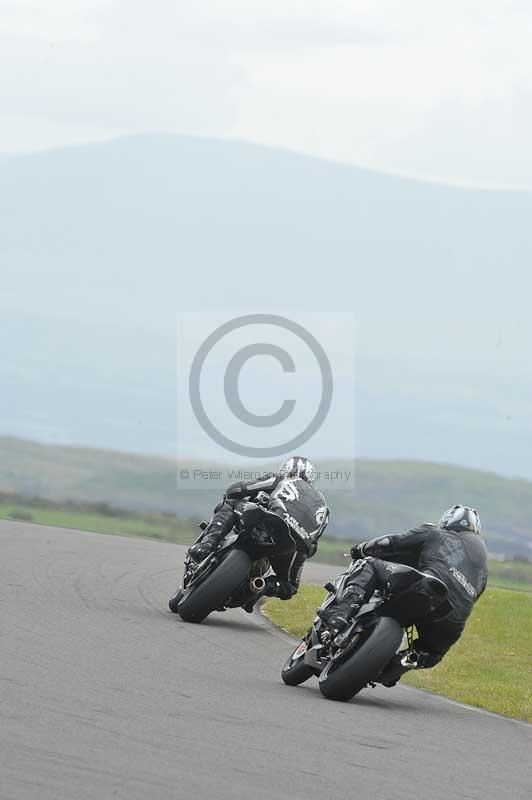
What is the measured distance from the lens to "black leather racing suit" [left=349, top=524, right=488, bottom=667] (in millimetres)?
10719

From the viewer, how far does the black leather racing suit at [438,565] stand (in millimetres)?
10719

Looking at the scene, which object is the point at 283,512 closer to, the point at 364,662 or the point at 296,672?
the point at 296,672

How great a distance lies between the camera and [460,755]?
8.93 metres

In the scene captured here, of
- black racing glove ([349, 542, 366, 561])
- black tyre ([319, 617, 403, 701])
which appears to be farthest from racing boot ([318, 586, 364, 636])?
black racing glove ([349, 542, 366, 561])

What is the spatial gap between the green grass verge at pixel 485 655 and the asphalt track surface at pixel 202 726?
20.0 inches

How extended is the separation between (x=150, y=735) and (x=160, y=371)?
7182 inches

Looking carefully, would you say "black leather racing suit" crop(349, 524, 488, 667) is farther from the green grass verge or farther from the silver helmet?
the silver helmet

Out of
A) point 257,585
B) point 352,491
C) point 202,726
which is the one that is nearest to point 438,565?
point 202,726

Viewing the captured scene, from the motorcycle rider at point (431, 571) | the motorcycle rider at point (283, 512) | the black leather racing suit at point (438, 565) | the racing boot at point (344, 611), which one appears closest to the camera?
the racing boot at point (344, 611)

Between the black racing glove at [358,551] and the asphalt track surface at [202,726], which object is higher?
the black racing glove at [358,551]

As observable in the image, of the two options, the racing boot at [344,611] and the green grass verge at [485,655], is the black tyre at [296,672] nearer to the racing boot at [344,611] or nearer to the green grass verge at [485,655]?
the racing boot at [344,611]

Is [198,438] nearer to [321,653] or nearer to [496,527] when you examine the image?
[496,527]

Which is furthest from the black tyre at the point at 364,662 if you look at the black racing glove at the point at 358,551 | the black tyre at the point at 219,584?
the black tyre at the point at 219,584

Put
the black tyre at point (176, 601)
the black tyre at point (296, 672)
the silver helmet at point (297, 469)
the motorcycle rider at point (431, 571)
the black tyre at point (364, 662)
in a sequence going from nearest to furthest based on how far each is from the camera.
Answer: the black tyre at point (364, 662) < the motorcycle rider at point (431, 571) < the black tyre at point (296, 672) < the silver helmet at point (297, 469) < the black tyre at point (176, 601)
